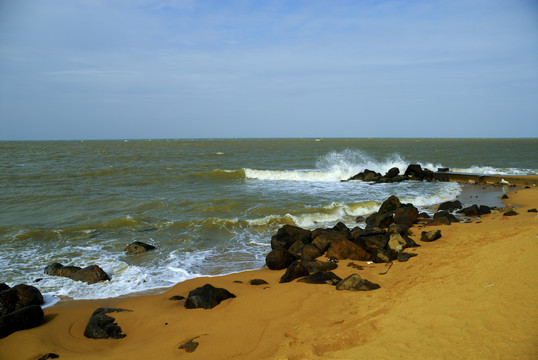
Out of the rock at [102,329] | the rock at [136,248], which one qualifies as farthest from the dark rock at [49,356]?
the rock at [136,248]

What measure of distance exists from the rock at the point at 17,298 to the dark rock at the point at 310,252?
216 inches

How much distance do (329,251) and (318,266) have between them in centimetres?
102

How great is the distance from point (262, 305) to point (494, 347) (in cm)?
344

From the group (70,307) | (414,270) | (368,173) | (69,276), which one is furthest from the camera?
(368,173)

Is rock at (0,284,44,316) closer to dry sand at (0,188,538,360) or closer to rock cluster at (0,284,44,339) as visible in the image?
rock cluster at (0,284,44,339)

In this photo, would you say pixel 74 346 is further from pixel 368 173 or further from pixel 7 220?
pixel 368 173

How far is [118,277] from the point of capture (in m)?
7.82

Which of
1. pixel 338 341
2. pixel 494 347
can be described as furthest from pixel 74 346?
pixel 494 347

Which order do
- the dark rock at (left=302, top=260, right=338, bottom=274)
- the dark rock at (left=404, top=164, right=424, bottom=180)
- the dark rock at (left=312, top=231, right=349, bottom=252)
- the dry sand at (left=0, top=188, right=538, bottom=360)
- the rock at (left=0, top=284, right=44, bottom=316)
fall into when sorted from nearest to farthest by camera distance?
the dry sand at (left=0, top=188, right=538, bottom=360), the rock at (left=0, top=284, right=44, bottom=316), the dark rock at (left=302, top=260, right=338, bottom=274), the dark rock at (left=312, top=231, right=349, bottom=252), the dark rock at (left=404, top=164, right=424, bottom=180)

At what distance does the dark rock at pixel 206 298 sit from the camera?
599 cm

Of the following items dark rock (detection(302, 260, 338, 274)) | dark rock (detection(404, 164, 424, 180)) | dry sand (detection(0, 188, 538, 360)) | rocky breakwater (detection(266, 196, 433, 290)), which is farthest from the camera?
dark rock (detection(404, 164, 424, 180))

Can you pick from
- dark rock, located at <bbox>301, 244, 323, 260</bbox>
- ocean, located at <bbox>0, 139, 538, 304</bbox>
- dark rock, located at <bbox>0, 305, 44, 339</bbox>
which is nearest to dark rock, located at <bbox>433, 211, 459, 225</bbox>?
ocean, located at <bbox>0, 139, 538, 304</bbox>

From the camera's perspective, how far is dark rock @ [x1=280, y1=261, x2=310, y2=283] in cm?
714

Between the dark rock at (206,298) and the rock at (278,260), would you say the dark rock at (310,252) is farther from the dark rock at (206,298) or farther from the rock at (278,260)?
the dark rock at (206,298)
